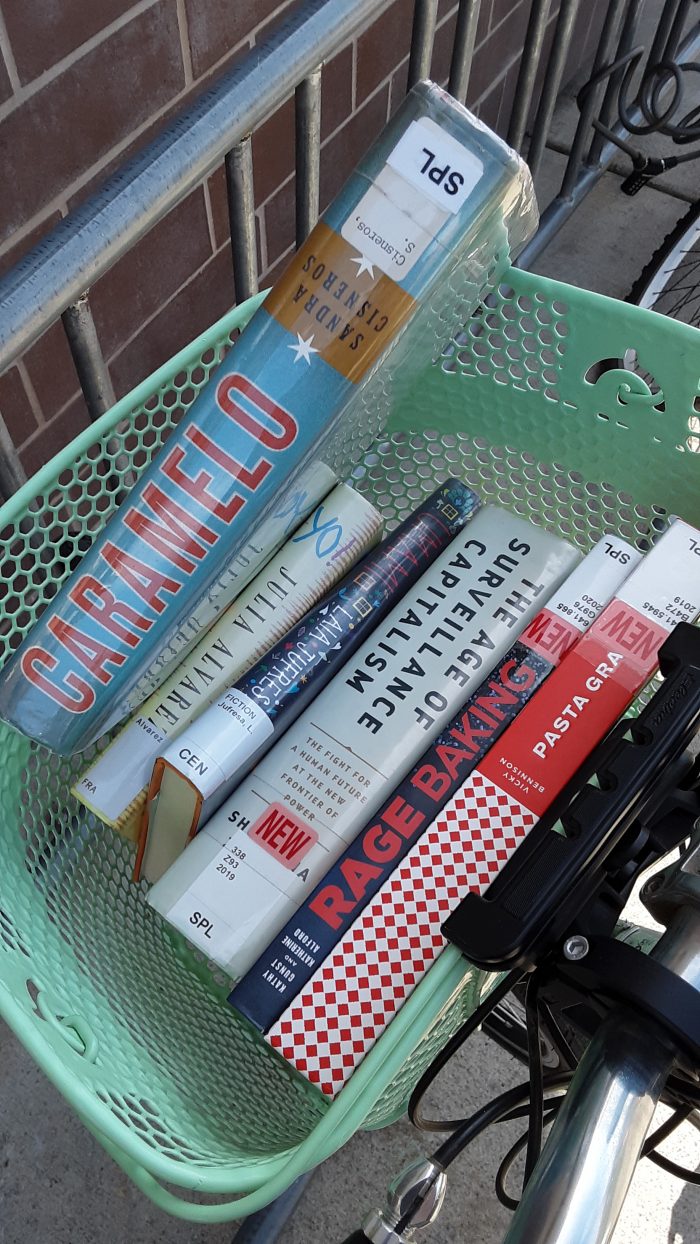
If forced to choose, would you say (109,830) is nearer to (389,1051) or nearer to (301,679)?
(301,679)

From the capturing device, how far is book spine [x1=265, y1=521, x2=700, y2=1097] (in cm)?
49

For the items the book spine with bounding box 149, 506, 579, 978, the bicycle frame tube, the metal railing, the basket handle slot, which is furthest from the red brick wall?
the bicycle frame tube

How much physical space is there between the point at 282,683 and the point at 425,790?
11 cm

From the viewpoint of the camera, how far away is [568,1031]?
0.56 metres

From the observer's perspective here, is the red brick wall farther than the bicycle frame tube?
Yes

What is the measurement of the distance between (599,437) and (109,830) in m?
0.44

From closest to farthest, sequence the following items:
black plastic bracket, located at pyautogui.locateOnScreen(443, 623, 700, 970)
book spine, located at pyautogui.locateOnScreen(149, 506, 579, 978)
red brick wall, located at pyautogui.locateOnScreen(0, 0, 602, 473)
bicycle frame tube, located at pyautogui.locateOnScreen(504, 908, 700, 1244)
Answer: bicycle frame tube, located at pyautogui.locateOnScreen(504, 908, 700, 1244), black plastic bracket, located at pyautogui.locateOnScreen(443, 623, 700, 970), book spine, located at pyautogui.locateOnScreen(149, 506, 579, 978), red brick wall, located at pyautogui.locateOnScreen(0, 0, 602, 473)

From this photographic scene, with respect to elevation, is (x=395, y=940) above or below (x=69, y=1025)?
above

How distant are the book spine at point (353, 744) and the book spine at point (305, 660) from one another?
0.01m

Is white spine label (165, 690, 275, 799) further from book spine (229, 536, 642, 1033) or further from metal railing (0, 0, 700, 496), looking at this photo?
metal railing (0, 0, 700, 496)

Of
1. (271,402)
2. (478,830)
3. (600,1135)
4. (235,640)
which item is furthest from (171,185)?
(600,1135)

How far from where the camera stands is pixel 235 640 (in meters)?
0.61

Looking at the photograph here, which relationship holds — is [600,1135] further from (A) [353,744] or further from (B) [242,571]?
(B) [242,571]

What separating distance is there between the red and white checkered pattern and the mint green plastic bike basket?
1.2 inches
